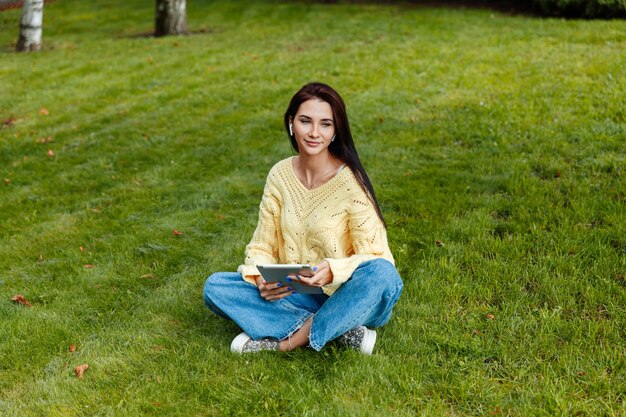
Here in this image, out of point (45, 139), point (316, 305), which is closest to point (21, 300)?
point (316, 305)

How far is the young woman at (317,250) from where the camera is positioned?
3.47 meters

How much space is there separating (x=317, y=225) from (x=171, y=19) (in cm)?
1282

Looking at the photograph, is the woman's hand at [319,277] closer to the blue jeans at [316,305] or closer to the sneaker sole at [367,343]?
the blue jeans at [316,305]

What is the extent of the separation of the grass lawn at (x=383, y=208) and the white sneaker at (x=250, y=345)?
7cm

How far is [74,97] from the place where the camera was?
10484 mm

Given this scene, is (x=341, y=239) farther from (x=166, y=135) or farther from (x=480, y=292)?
(x=166, y=135)

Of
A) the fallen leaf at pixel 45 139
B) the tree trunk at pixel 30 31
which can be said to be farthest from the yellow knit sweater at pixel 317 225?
the tree trunk at pixel 30 31

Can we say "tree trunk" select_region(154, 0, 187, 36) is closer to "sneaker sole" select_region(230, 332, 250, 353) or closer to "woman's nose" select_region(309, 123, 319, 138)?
"woman's nose" select_region(309, 123, 319, 138)

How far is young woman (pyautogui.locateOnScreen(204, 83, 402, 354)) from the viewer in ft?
11.4

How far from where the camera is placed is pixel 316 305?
387cm

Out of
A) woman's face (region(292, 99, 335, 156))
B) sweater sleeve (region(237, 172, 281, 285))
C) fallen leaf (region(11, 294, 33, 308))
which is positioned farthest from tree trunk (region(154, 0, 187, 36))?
woman's face (region(292, 99, 335, 156))

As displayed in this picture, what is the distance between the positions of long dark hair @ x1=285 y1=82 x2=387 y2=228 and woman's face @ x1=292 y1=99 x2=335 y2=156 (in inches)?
1.1

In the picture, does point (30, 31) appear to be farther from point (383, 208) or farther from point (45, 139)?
point (383, 208)

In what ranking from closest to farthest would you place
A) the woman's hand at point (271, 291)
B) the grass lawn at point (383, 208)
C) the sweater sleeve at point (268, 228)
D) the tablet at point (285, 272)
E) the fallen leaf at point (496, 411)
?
the fallen leaf at point (496, 411) < the tablet at point (285, 272) < the grass lawn at point (383, 208) < the woman's hand at point (271, 291) < the sweater sleeve at point (268, 228)
